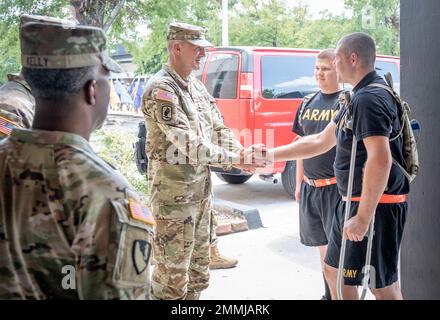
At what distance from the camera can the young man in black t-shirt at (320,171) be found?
3.52 metres

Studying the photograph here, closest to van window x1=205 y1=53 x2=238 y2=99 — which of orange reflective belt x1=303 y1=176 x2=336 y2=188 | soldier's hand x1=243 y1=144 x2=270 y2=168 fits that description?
soldier's hand x1=243 y1=144 x2=270 y2=168

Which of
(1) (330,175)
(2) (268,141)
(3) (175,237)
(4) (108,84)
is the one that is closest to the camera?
(4) (108,84)

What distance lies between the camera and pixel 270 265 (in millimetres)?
4672

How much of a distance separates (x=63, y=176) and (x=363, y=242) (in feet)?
6.07

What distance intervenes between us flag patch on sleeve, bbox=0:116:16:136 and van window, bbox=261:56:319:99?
478 cm

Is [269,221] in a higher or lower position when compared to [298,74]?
lower

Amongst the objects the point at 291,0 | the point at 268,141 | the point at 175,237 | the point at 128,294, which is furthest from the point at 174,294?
the point at 291,0

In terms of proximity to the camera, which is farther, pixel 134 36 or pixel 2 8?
pixel 134 36

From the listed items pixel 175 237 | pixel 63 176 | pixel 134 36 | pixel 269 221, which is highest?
pixel 134 36

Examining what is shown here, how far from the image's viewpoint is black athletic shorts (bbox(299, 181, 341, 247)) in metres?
3.48

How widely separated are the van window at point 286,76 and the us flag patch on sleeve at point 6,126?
4776mm

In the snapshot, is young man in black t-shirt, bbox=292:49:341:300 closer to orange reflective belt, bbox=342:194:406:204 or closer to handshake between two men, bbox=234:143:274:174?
handshake between two men, bbox=234:143:274:174
